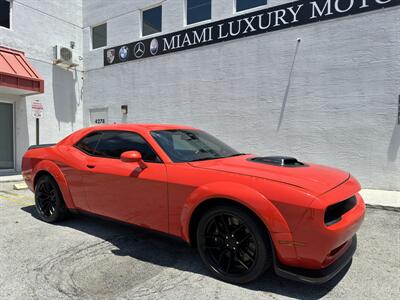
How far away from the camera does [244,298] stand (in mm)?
2703

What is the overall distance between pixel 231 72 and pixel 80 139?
5.82 meters

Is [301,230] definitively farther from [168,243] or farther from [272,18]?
[272,18]

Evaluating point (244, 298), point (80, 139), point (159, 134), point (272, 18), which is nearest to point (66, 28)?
point (272, 18)

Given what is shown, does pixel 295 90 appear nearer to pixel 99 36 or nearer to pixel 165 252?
pixel 165 252

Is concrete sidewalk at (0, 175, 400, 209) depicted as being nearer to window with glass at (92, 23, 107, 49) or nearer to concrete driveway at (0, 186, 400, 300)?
concrete driveway at (0, 186, 400, 300)

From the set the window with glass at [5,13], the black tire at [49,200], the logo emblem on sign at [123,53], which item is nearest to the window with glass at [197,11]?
the logo emblem on sign at [123,53]

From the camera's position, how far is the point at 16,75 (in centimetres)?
955

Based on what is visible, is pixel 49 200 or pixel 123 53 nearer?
pixel 49 200

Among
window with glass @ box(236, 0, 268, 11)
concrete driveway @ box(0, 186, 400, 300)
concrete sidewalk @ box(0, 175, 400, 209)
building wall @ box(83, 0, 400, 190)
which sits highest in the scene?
window with glass @ box(236, 0, 268, 11)

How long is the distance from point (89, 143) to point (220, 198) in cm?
239

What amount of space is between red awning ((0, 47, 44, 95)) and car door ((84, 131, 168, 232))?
270 inches

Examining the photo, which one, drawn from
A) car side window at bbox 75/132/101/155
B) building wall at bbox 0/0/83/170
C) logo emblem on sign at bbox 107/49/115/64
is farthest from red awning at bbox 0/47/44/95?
car side window at bbox 75/132/101/155

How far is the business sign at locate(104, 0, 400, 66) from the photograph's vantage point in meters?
7.55

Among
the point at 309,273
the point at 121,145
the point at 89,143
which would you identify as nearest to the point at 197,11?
the point at 89,143
